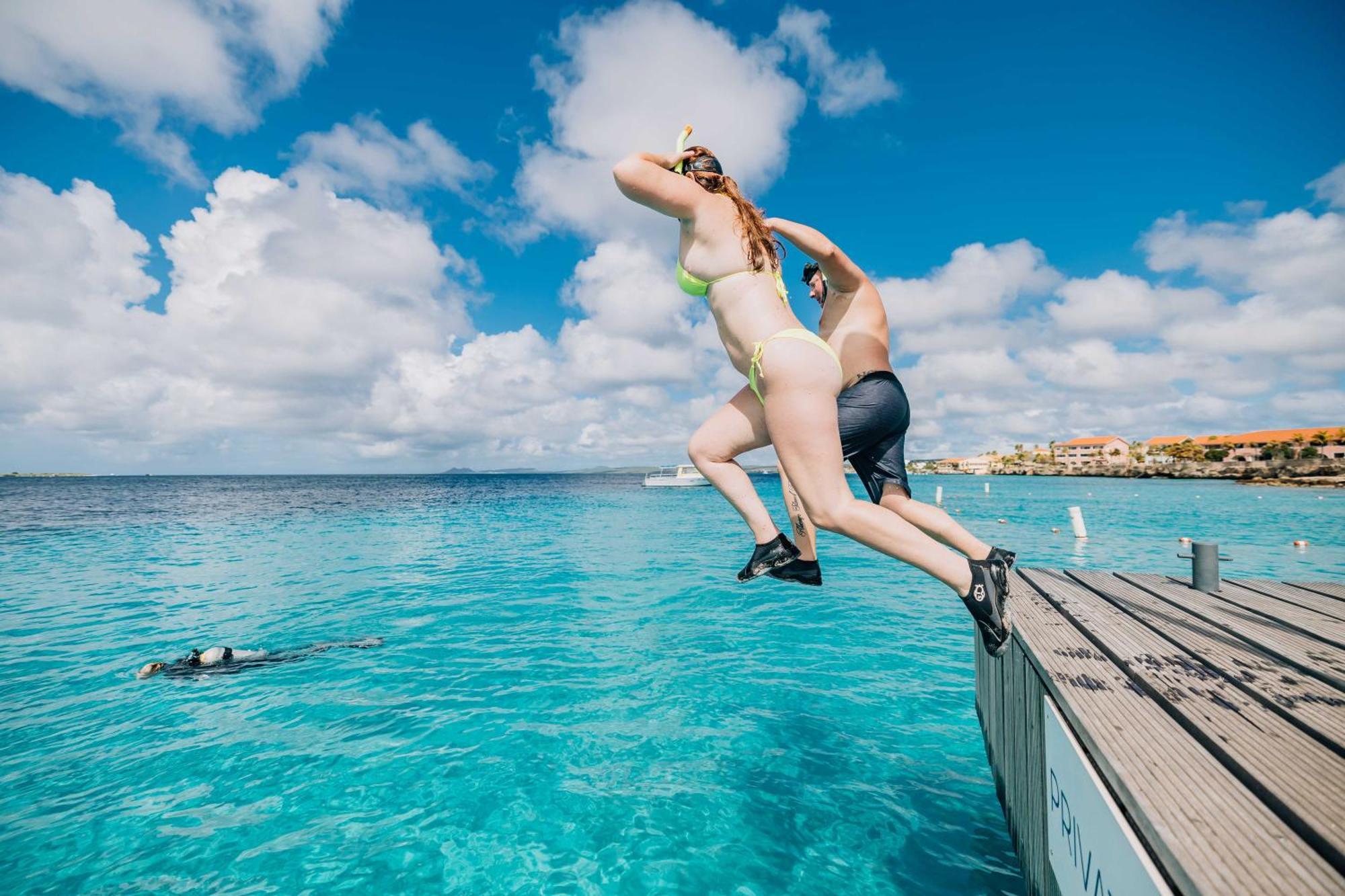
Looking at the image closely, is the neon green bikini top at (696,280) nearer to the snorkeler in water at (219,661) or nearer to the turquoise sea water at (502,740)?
the turquoise sea water at (502,740)

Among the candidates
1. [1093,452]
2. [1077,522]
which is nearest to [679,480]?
[1077,522]

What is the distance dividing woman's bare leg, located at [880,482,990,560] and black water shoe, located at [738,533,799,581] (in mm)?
895

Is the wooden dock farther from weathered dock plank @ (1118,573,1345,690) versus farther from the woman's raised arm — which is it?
the woman's raised arm

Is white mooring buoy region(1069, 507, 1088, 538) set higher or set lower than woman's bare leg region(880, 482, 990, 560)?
lower

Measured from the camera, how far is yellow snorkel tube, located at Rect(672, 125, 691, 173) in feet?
10.9

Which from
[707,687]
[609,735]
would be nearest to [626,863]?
[609,735]

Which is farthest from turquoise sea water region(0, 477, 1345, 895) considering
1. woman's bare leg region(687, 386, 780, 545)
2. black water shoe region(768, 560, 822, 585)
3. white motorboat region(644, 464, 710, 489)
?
white motorboat region(644, 464, 710, 489)

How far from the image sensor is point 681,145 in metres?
3.36

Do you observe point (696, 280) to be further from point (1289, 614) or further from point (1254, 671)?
point (1289, 614)

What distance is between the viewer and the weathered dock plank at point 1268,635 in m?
2.80

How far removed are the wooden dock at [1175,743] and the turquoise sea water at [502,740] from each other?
1.54 meters

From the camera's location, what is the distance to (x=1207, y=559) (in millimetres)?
4773

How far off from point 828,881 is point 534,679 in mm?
5029

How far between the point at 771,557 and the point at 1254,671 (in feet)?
7.96
